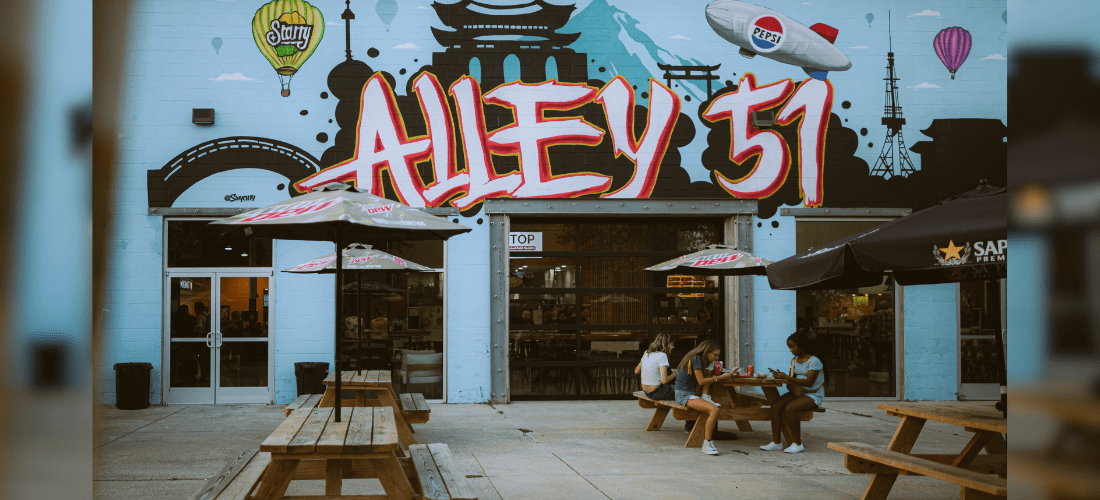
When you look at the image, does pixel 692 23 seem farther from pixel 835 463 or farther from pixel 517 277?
pixel 835 463

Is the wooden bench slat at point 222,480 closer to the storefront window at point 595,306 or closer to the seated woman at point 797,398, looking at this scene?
the seated woman at point 797,398

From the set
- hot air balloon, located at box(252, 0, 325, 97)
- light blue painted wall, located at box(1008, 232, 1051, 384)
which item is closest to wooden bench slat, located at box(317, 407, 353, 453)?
light blue painted wall, located at box(1008, 232, 1051, 384)

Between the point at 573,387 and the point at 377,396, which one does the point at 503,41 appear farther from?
the point at 377,396

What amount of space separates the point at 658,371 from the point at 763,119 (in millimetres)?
5695

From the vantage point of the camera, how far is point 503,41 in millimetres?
13086

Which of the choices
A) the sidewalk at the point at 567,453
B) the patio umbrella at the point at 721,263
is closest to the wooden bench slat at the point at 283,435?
the sidewalk at the point at 567,453

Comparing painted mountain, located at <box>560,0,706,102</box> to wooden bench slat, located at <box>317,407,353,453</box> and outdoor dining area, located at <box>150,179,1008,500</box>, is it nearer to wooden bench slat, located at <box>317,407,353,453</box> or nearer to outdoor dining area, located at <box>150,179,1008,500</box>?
outdoor dining area, located at <box>150,179,1008,500</box>

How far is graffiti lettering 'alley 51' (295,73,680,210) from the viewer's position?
1286 cm

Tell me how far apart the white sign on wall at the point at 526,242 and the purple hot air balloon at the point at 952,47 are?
7677 millimetres

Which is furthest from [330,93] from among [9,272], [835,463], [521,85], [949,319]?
[9,272]

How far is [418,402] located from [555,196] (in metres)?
5.05

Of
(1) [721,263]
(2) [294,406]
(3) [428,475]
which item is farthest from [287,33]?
(3) [428,475]

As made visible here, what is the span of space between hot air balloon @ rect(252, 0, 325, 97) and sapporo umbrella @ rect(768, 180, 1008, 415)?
9.26m

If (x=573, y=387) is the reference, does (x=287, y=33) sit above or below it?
above
